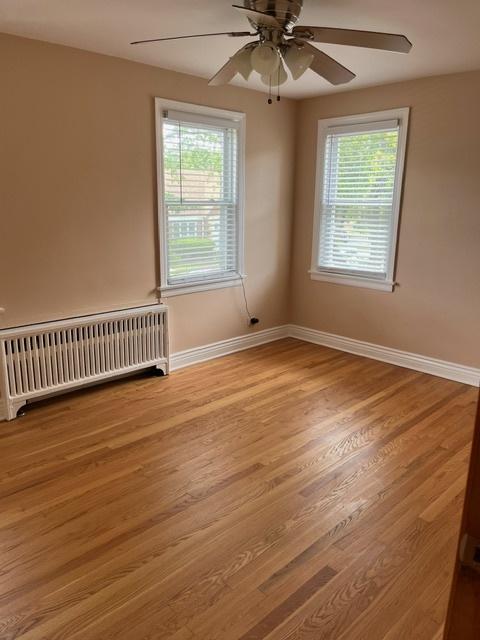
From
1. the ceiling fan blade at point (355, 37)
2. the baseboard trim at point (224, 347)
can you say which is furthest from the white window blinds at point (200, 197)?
the ceiling fan blade at point (355, 37)

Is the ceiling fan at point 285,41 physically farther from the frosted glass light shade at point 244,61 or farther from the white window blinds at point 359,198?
the white window blinds at point 359,198

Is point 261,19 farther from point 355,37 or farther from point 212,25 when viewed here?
point 212,25

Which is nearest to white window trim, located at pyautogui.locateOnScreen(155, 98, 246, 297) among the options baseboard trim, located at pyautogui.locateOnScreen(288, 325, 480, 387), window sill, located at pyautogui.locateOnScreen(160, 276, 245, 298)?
window sill, located at pyautogui.locateOnScreen(160, 276, 245, 298)

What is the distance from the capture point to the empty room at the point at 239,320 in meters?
1.90

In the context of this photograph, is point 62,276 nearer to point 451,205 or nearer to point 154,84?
point 154,84

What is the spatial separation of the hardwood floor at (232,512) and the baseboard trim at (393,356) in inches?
10.2

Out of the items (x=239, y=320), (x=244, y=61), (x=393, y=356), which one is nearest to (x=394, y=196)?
(x=393, y=356)

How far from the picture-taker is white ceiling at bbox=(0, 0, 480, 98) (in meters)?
2.44

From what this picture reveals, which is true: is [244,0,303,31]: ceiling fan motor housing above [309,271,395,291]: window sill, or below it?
above

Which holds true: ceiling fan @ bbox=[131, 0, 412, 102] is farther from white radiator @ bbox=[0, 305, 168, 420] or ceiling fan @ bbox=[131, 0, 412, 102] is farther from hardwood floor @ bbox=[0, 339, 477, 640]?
hardwood floor @ bbox=[0, 339, 477, 640]

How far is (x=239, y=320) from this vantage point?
4.82m

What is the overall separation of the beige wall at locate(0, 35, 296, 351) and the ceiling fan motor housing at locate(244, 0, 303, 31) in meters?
1.55

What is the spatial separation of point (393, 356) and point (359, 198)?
155cm

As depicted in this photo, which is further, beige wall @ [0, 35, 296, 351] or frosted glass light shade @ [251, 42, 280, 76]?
beige wall @ [0, 35, 296, 351]
